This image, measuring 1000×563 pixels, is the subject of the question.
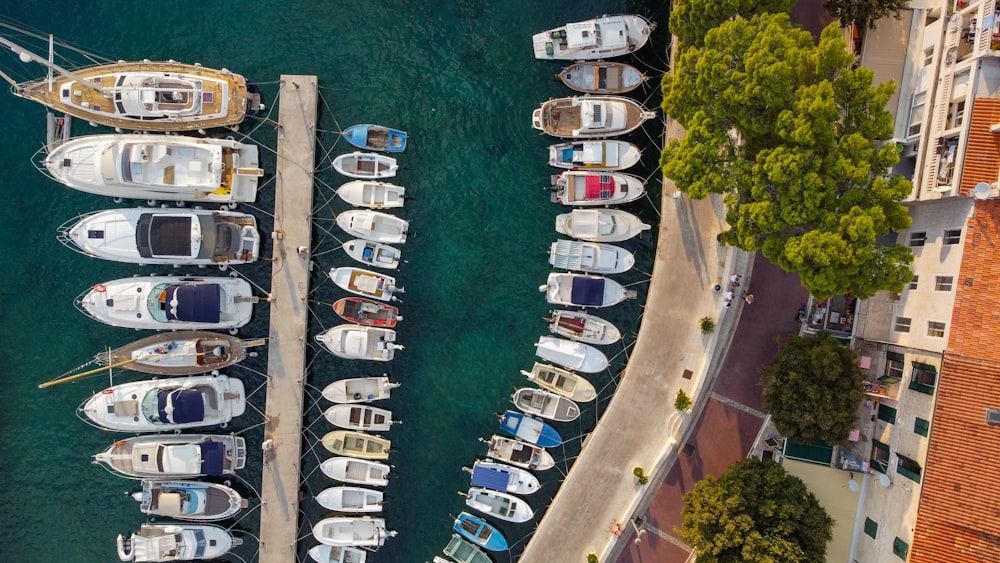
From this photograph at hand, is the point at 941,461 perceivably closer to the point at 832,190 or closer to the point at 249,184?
the point at 832,190

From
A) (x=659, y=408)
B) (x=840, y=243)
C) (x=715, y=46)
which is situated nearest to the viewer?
(x=840, y=243)

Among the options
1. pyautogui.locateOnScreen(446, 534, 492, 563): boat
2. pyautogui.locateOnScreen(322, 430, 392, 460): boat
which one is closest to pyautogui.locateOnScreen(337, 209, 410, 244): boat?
pyautogui.locateOnScreen(322, 430, 392, 460): boat

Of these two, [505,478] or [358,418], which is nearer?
[505,478]

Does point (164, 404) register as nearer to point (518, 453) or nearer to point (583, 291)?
point (518, 453)

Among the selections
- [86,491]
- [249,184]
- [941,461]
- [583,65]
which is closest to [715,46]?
[583,65]

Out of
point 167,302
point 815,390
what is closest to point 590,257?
point 815,390

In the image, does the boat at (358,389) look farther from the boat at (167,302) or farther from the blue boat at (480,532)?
the blue boat at (480,532)

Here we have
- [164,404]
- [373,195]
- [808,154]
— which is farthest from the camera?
[373,195]
